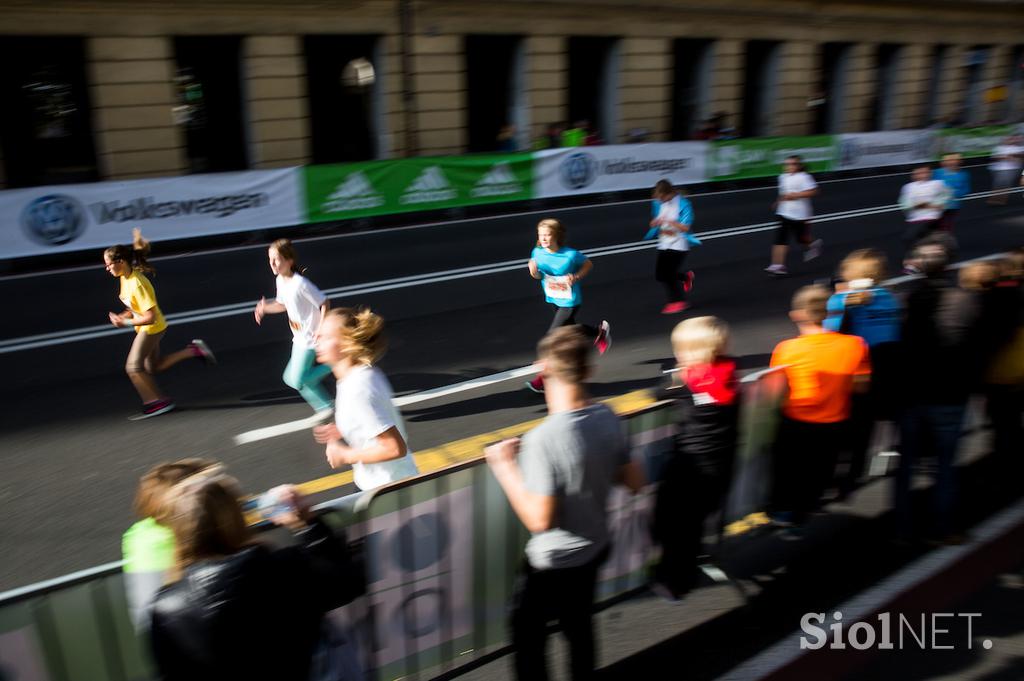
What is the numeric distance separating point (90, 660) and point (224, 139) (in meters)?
18.7

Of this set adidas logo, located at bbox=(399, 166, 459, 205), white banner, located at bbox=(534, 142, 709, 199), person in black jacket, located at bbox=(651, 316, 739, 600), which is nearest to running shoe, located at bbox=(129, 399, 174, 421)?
person in black jacket, located at bbox=(651, 316, 739, 600)

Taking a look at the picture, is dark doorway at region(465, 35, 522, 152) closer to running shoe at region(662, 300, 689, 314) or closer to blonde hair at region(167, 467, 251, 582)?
running shoe at region(662, 300, 689, 314)

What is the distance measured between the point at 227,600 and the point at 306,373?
4.34 m

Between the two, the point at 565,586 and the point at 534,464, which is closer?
the point at 534,464

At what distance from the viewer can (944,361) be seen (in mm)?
4434

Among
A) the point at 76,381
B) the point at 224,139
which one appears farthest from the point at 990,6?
the point at 76,381

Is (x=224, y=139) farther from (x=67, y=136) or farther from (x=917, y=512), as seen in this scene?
(x=917, y=512)

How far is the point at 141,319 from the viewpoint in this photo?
6.85 metres

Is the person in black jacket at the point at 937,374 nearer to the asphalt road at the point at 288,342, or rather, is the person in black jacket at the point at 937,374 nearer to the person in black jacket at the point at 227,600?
the asphalt road at the point at 288,342

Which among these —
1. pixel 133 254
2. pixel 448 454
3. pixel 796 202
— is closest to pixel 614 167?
pixel 796 202

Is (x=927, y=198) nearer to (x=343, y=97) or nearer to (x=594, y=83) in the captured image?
(x=594, y=83)

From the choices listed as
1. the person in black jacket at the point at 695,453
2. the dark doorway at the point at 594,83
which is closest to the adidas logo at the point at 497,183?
the dark doorway at the point at 594,83

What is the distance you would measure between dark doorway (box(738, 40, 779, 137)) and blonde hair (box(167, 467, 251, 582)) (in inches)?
1111

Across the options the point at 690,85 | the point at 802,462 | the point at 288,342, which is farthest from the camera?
the point at 690,85
